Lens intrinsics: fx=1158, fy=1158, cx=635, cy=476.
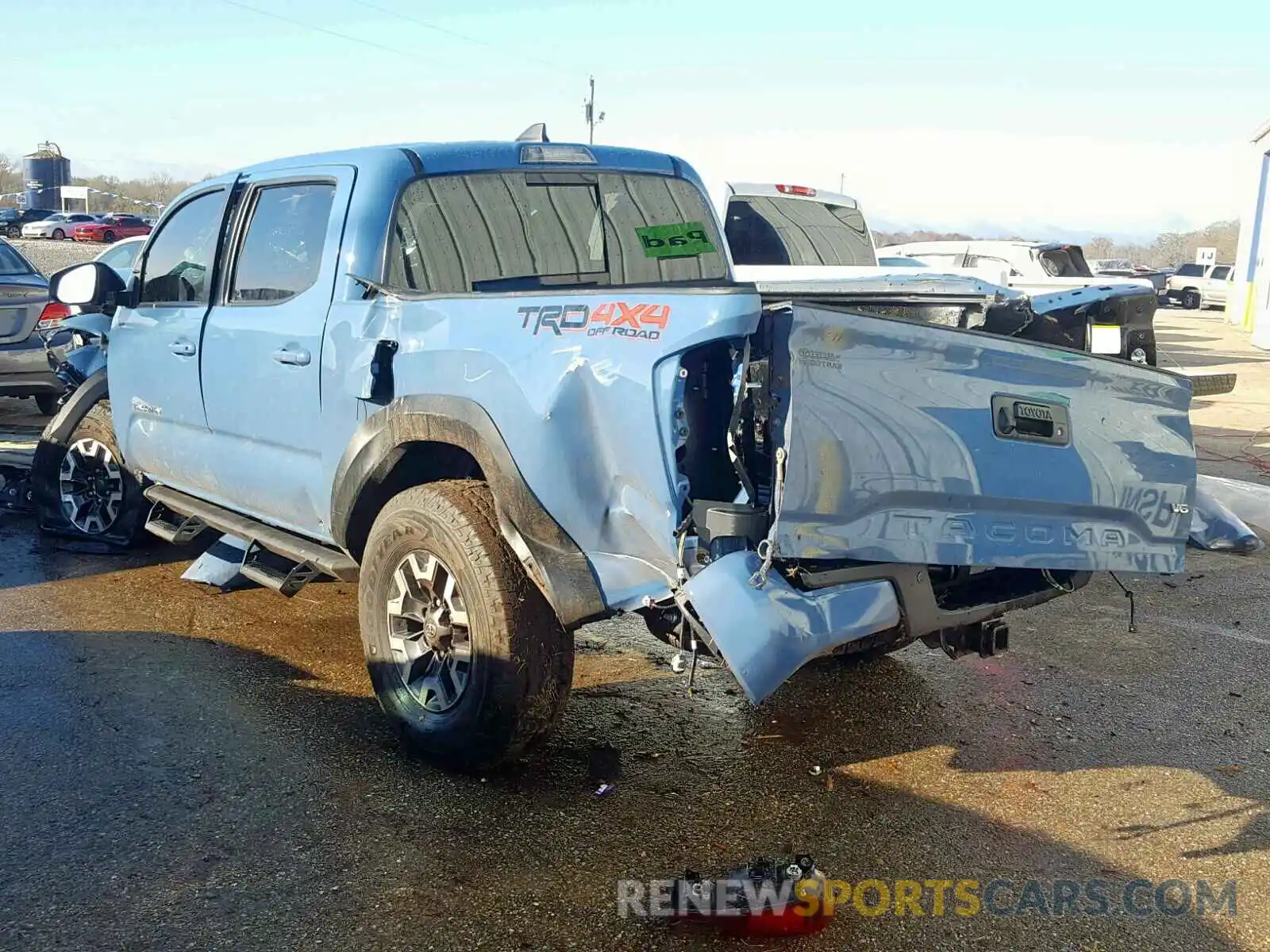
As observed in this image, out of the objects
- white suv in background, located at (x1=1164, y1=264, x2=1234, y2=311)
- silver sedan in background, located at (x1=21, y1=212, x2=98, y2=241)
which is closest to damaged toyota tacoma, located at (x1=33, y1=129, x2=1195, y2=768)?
white suv in background, located at (x1=1164, y1=264, x2=1234, y2=311)

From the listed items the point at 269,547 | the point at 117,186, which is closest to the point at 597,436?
the point at 269,547

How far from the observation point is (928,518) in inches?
126

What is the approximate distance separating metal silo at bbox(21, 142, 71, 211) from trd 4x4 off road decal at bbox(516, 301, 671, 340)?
73372 mm

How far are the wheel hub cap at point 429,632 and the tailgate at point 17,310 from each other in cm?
786

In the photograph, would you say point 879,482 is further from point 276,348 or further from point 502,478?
point 276,348

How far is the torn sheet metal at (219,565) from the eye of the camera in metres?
5.23

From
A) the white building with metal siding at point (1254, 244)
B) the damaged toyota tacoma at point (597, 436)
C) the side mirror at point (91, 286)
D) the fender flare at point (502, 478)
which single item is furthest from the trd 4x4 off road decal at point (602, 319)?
the white building with metal siding at point (1254, 244)

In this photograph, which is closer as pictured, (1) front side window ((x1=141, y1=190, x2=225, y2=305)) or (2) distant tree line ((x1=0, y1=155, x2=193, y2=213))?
(1) front side window ((x1=141, y1=190, x2=225, y2=305))

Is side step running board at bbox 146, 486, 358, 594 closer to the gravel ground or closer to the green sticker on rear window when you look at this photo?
the green sticker on rear window

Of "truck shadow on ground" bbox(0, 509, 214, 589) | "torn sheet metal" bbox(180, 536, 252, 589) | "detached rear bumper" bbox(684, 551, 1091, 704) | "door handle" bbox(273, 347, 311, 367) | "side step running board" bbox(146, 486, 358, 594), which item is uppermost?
"door handle" bbox(273, 347, 311, 367)

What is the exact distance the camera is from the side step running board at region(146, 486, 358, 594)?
4.40 m

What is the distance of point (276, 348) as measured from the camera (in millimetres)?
4402

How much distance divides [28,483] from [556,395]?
17.3 ft

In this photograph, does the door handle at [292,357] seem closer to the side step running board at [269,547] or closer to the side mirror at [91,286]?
the side step running board at [269,547]
